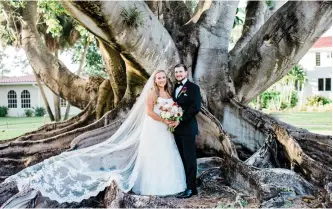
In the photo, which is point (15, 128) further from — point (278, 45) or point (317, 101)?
point (317, 101)

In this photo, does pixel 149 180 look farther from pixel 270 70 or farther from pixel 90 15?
pixel 270 70

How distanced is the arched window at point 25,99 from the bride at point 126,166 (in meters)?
30.3

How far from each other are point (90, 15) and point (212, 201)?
2.73 metres

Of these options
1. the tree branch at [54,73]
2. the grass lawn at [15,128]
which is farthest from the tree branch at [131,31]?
the grass lawn at [15,128]

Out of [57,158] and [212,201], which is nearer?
[212,201]

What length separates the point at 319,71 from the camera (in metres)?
34.8

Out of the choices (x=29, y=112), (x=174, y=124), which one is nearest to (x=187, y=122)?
(x=174, y=124)

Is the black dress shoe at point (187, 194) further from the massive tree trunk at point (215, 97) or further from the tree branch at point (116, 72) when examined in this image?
the tree branch at point (116, 72)

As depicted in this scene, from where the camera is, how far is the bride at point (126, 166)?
5438mm

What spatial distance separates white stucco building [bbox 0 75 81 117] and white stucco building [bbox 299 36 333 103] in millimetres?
18358

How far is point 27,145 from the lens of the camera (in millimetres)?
7527

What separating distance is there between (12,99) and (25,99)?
3.77 feet

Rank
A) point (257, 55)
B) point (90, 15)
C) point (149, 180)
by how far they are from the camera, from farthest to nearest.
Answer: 1. point (257, 55)
2. point (149, 180)
3. point (90, 15)

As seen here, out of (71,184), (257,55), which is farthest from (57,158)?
(257,55)
